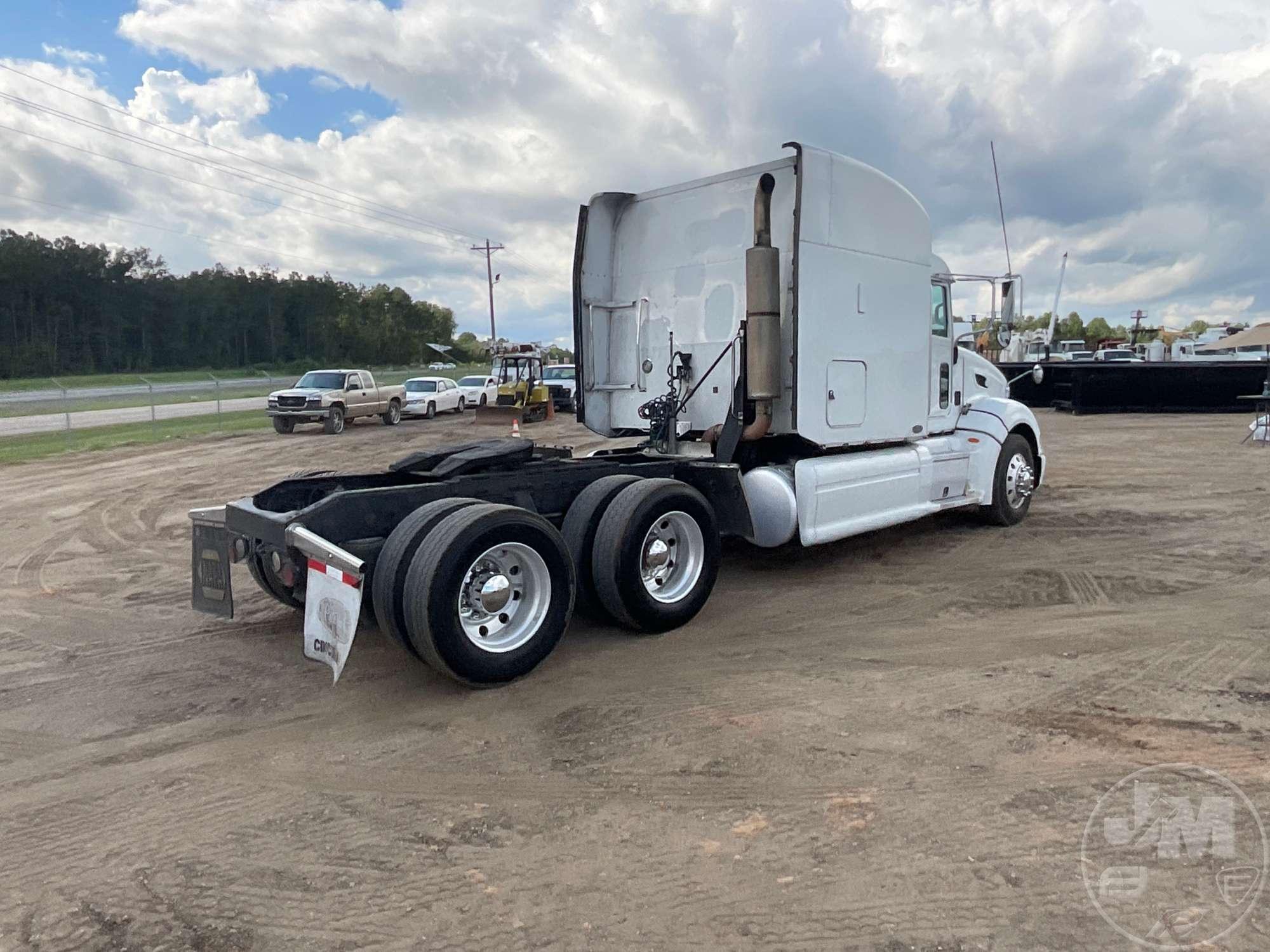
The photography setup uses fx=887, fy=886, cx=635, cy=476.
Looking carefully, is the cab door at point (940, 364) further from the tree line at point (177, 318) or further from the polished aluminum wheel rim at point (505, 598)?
the tree line at point (177, 318)

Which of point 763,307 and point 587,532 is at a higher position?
point 763,307

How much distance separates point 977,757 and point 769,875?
1403 millimetres

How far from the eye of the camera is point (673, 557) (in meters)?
6.22

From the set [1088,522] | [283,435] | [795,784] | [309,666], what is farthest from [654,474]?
[283,435]

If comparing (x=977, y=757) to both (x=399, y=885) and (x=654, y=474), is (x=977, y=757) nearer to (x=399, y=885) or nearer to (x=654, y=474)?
(x=399, y=885)

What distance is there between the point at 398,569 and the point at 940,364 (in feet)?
19.6

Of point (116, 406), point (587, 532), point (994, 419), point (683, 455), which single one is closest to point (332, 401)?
point (116, 406)

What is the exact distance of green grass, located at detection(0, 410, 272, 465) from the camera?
20.1m

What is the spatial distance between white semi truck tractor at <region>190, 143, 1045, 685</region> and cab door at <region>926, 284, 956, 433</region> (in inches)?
1.2

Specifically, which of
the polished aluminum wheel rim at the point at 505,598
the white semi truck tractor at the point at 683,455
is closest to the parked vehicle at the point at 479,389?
the white semi truck tractor at the point at 683,455

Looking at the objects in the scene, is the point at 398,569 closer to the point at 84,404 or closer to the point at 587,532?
the point at 587,532

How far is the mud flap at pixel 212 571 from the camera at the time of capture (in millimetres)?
5348

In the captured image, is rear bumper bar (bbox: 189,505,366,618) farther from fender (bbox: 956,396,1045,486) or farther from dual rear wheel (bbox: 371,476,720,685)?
fender (bbox: 956,396,1045,486)

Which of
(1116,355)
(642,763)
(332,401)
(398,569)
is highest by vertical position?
(1116,355)
